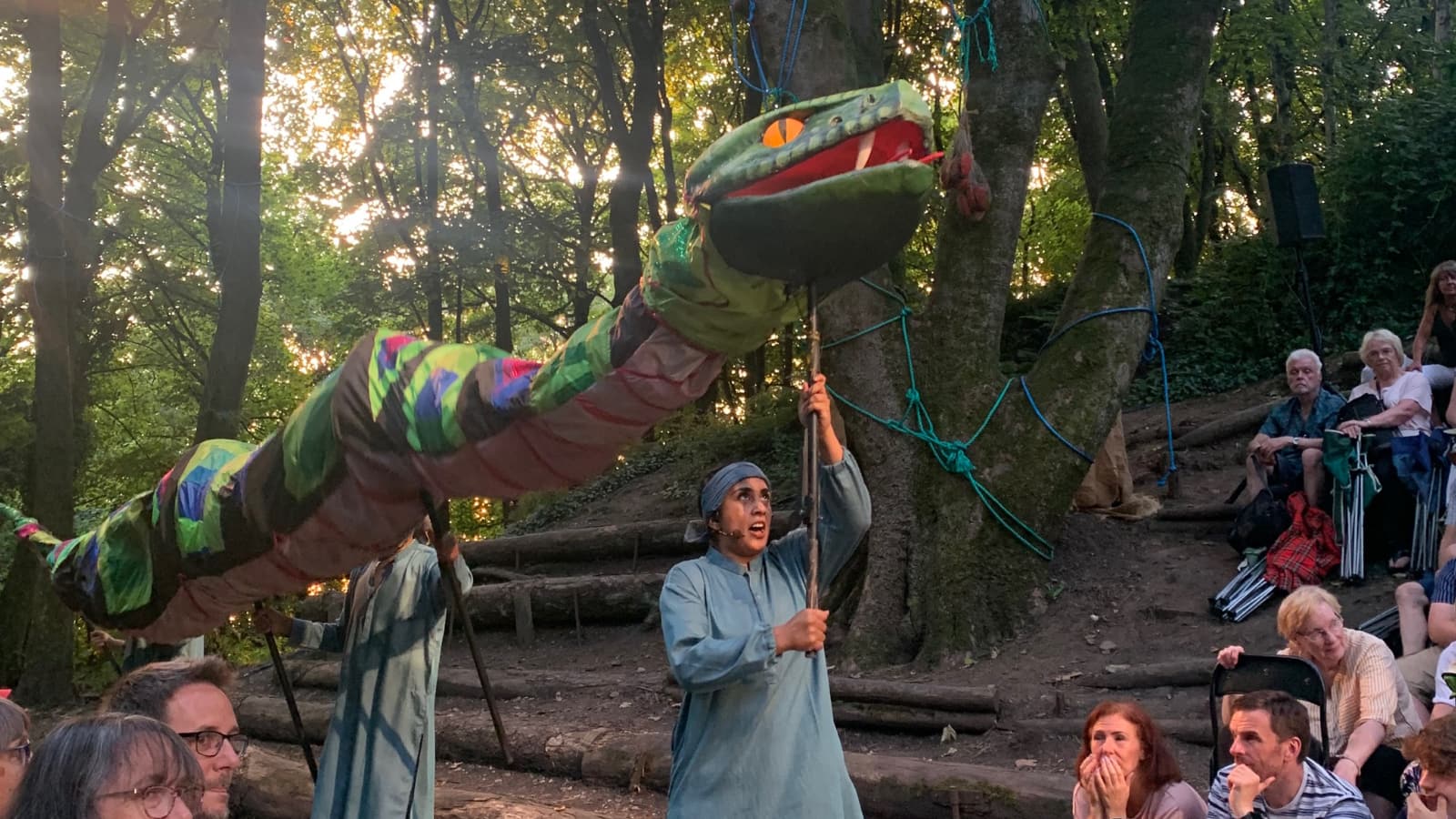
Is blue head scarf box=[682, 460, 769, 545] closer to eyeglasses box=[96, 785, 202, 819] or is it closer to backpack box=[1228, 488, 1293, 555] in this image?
eyeglasses box=[96, 785, 202, 819]

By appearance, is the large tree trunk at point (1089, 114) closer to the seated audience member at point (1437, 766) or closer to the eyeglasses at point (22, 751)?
the seated audience member at point (1437, 766)

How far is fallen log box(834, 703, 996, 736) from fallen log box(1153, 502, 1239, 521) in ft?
8.64

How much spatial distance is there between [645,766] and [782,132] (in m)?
4.43

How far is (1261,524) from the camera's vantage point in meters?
6.46

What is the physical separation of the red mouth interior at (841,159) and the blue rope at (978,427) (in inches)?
172

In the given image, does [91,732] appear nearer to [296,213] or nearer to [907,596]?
[907,596]

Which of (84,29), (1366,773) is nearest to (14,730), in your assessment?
(1366,773)

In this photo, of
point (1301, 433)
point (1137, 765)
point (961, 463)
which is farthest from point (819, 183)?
point (1301, 433)

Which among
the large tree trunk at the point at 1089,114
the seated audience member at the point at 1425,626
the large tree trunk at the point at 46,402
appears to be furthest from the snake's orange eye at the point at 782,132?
the large tree trunk at the point at 1089,114

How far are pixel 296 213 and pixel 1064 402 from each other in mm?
17561

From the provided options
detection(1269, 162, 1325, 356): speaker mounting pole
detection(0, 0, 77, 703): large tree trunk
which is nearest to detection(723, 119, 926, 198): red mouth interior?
detection(1269, 162, 1325, 356): speaker mounting pole

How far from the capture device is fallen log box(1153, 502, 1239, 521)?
23.9 feet

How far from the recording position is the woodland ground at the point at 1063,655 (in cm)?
554

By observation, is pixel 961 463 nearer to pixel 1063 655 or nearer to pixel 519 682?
pixel 1063 655
